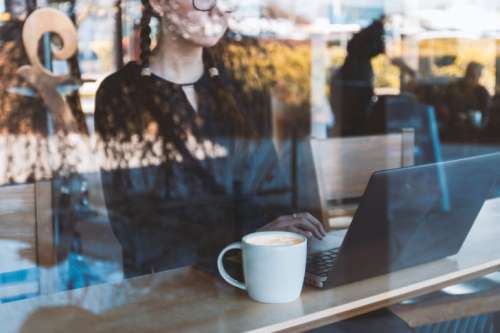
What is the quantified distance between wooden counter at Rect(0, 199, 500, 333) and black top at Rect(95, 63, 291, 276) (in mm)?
288

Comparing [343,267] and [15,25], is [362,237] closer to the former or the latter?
[343,267]

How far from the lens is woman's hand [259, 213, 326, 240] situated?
67 centimetres

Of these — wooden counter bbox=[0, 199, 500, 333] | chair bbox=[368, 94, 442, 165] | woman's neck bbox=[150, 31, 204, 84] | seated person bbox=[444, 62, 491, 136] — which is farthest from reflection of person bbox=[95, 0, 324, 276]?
chair bbox=[368, 94, 442, 165]

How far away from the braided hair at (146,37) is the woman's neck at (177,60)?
0.10 feet

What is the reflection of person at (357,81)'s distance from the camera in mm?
3475

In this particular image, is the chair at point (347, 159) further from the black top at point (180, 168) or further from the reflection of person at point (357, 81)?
the reflection of person at point (357, 81)

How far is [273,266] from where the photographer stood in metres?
0.53

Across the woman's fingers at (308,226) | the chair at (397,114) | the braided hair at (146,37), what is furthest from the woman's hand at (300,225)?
the chair at (397,114)

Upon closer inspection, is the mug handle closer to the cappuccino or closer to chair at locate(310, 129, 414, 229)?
the cappuccino

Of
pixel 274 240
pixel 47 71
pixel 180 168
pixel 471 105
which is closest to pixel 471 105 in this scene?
pixel 471 105

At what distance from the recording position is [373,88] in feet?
11.3

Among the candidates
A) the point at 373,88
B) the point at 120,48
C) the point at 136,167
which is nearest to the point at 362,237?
the point at 136,167

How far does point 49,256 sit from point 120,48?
117 centimetres

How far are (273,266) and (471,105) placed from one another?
5.70ft
